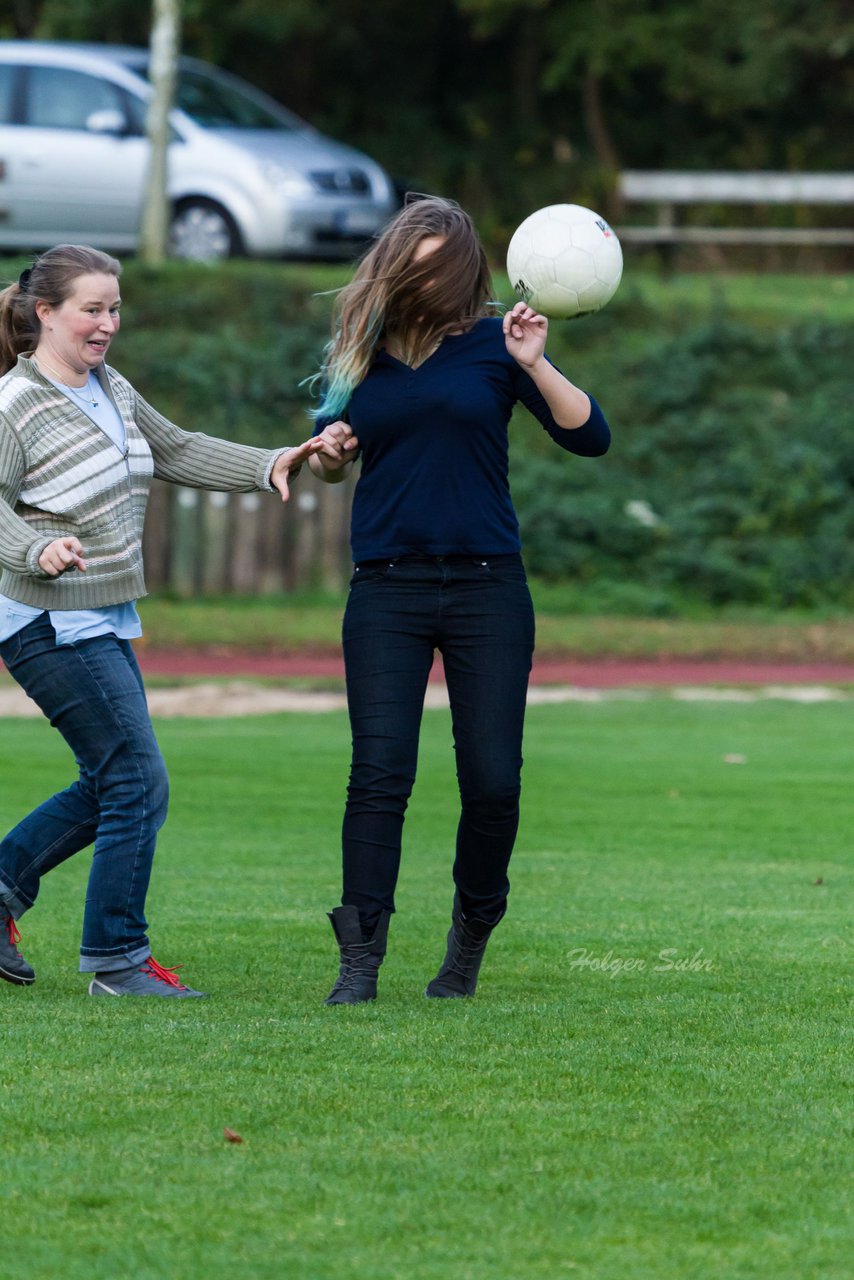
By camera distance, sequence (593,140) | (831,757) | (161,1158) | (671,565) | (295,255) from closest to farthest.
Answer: (161,1158), (831,757), (671,565), (295,255), (593,140)

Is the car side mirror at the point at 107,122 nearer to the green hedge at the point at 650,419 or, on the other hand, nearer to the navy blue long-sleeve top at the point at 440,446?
the green hedge at the point at 650,419

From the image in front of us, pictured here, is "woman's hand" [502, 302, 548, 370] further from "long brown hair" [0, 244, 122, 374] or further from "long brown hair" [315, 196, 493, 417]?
"long brown hair" [0, 244, 122, 374]

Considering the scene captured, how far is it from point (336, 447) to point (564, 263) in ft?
2.57

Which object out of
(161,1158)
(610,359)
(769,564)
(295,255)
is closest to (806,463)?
(769,564)

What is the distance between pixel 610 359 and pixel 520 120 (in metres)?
8.47

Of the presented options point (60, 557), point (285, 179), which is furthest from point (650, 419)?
point (60, 557)

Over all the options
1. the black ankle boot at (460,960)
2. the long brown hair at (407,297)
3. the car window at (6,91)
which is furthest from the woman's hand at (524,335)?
the car window at (6,91)

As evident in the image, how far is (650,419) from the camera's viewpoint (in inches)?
885

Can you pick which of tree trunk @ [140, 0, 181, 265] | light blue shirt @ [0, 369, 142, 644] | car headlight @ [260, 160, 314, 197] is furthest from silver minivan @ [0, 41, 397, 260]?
light blue shirt @ [0, 369, 142, 644]

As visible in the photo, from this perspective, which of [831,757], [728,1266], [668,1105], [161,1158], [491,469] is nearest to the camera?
[728,1266]

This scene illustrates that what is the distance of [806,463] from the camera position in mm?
21188

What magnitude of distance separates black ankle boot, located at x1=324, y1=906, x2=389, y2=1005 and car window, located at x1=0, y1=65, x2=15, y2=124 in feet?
60.5

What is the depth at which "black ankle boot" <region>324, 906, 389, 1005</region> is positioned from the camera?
5.23m

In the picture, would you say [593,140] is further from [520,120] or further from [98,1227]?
[98,1227]
